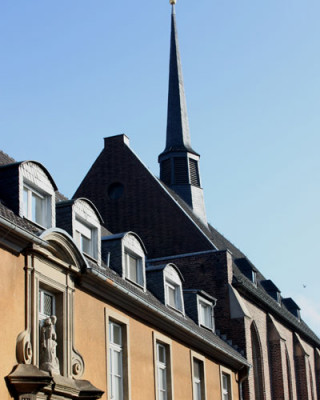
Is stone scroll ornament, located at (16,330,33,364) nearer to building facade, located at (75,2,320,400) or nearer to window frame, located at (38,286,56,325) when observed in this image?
window frame, located at (38,286,56,325)

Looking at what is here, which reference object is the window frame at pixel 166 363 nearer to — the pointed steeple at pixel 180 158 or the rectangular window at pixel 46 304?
the rectangular window at pixel 46 304

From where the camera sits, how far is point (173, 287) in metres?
26.2

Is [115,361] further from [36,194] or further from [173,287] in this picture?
[173,287]

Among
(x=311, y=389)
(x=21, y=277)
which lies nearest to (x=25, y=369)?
(x=21, y=277)

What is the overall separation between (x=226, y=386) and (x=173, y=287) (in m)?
4.30

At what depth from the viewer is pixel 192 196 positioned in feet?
133

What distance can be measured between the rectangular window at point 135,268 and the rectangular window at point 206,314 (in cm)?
532

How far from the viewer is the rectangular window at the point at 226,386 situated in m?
27.5

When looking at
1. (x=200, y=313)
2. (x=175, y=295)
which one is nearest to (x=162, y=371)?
(x=175, y=295)

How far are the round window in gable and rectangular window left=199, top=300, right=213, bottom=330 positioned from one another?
9.01 m

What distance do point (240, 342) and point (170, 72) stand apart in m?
20.6

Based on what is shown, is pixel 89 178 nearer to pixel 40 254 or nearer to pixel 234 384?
pixel 234 384

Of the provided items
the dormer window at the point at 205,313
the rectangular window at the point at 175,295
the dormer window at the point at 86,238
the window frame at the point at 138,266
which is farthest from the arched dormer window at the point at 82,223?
the dormer window at the point at 205,313

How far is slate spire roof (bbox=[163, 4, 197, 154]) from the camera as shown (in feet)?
141
